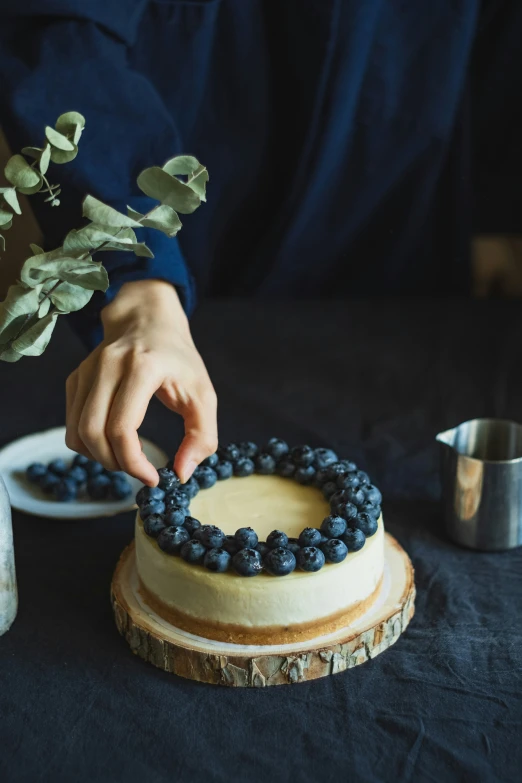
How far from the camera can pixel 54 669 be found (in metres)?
0.91

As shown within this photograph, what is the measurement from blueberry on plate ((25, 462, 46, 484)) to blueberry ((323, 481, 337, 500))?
0.43 m

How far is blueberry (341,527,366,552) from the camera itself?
943 mm

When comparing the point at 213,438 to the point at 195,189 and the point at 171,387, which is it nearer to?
the point at 171,387

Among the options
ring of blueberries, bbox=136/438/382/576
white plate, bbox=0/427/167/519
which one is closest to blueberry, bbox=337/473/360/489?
ring of blueberries, bbox=136/438/382/576

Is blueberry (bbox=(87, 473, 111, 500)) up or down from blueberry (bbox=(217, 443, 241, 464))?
down

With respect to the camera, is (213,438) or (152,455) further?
(152,455)

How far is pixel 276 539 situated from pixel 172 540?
117 millimetres

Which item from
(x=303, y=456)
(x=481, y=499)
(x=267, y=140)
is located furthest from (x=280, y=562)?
(x=267, y=140)

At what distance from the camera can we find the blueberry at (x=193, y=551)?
3.02 ft

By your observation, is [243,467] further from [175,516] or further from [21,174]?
[21,174]

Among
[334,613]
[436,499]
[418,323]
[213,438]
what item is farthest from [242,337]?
[334,613]

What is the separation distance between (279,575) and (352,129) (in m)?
1.07

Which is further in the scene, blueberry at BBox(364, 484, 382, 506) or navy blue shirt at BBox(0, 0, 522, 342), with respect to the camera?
navy blue shirt at BBox(0, 0, 522, 342)

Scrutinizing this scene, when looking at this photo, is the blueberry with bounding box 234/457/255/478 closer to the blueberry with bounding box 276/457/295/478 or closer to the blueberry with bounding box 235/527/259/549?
the blueberry with bounding box 276/457/295/478
